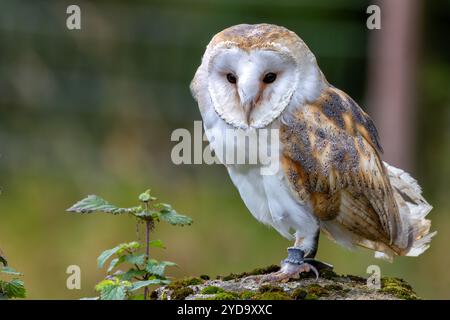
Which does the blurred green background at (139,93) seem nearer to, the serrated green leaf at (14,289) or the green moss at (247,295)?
the green moss at (247,295)

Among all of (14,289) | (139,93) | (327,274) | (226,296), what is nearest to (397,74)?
(139,93)

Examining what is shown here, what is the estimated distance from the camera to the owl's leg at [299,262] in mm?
3111

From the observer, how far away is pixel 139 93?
7625 millimetres

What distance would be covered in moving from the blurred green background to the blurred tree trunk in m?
0.06

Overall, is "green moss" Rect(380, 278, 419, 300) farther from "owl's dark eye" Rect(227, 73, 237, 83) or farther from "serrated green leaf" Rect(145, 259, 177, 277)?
"owl's dark eye" Rect(227, 73, 237, 83)

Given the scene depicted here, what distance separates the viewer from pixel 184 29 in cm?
763

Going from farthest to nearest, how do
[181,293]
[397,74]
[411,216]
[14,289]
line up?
[397,74] → [411,216] → [181,293] → [14,289]

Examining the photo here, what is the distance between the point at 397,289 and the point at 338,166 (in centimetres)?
43

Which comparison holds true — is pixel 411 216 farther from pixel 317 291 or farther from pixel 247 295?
pixel 247 295

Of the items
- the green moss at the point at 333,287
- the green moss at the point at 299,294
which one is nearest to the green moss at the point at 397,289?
the green moss at the point at 333,287

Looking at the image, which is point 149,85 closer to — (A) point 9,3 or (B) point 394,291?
(A) point 9,3
